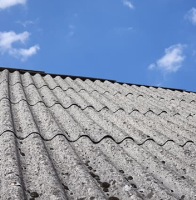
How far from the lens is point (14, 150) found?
1800mm

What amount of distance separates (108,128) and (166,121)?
833 mm

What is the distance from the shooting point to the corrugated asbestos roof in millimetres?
1546

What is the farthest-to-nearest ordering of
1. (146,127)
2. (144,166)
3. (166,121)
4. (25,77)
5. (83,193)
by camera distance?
(25,77) → (166,121) → (146,127) → (144,166) → (83,193)

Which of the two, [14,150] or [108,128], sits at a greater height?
[108,128]

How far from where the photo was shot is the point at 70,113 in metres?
2.82

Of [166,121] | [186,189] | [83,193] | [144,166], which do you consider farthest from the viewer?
[166,121]

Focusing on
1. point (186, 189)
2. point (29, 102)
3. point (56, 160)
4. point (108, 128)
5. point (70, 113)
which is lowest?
point (186, 189)

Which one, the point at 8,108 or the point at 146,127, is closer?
the point at 8,108

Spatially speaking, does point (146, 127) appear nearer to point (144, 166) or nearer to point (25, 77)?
point (144, 166)

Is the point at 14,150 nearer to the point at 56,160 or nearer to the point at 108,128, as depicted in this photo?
the point at 56,160

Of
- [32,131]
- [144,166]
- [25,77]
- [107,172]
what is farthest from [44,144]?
[25,77]

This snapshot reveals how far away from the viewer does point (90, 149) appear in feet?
6.60

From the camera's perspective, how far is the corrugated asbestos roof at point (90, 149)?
1.55 meters

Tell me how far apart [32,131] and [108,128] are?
66 cm
